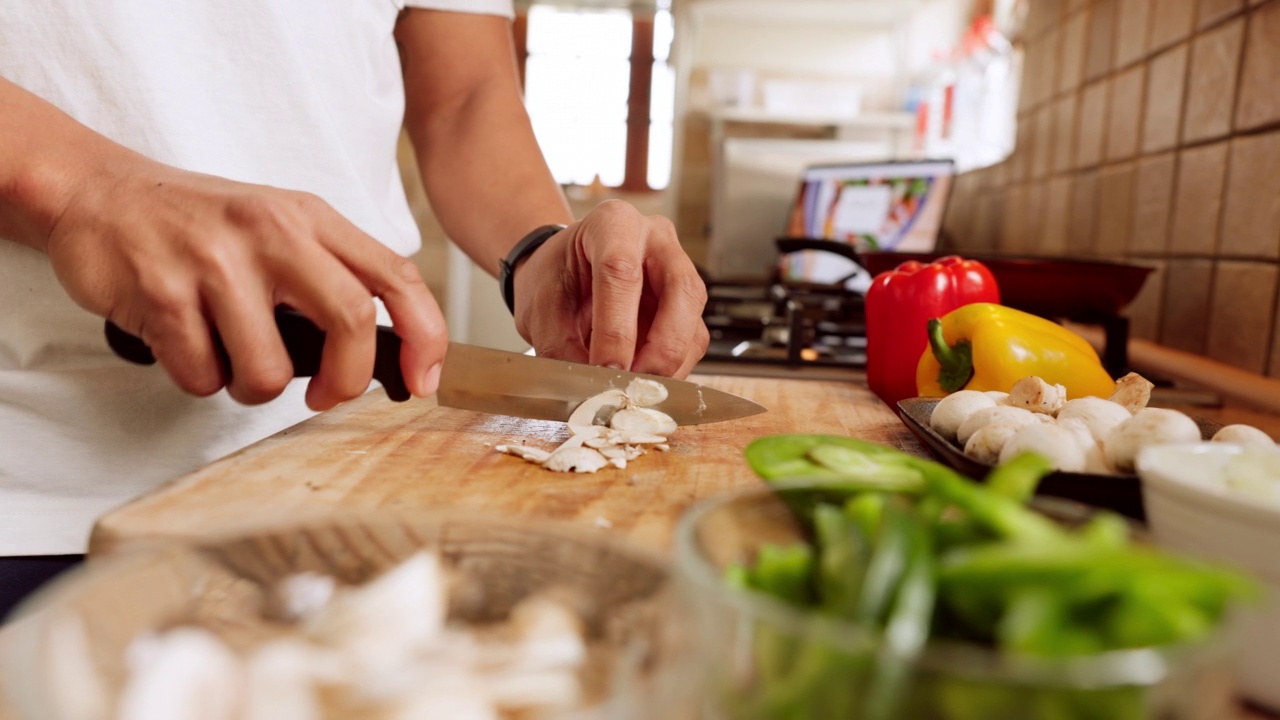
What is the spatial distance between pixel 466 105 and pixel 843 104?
1804mm

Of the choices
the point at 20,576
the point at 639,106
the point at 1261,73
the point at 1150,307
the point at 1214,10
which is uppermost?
the point at 639,106

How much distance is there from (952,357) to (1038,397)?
0.24 meters

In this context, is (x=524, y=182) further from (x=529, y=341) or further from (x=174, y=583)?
(x=174, y=583)

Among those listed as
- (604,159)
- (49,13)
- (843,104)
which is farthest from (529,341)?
(604,159)

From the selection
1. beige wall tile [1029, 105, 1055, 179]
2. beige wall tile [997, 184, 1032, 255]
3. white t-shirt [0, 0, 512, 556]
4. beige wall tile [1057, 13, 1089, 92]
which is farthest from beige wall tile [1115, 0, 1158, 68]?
white t-shirt [0, 0, 512, 556]

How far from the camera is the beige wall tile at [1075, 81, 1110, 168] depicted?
153 cm

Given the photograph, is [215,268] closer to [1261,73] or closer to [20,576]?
[20,576]

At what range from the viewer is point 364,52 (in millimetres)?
943

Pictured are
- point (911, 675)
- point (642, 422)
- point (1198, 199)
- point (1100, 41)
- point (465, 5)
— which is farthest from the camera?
point (1100, 41)

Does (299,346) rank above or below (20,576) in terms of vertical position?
above

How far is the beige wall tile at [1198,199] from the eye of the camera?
45.1 inches

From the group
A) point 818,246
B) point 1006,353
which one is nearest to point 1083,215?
point 818,246

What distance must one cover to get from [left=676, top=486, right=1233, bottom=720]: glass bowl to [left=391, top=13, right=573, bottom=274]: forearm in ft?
2.79

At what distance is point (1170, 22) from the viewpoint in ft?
4.24
